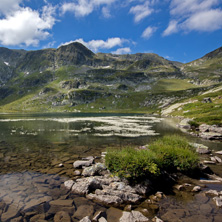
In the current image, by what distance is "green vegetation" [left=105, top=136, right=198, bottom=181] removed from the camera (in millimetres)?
13902

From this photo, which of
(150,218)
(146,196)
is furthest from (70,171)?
(150,218)

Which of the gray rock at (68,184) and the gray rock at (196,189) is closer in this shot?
the gray rock at (196,189)

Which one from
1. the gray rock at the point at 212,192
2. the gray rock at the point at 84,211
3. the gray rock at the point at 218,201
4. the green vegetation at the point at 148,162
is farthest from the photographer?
the green vegetation at the point at 148,162

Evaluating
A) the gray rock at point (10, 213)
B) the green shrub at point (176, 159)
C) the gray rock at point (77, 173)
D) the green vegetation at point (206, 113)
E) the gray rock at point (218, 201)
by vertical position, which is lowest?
the gray rock at point (77, 173)

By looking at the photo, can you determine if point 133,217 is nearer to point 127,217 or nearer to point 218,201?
point 127,217

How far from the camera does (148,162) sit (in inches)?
560

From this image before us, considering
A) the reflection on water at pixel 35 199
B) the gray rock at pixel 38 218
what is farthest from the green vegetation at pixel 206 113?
the gray rock at pixel 38 218

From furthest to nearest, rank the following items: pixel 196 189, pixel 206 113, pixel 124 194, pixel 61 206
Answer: pixel 206 113
pixel 196 189
pixel 124 194
pixel 61 206

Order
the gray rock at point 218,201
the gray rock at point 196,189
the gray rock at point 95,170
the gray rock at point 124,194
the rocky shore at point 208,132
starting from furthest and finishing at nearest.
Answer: the rocky shore at point 208,132 < the gray rock at point 95,170 < the gray rock at point 196,189 < the gray rock at point 124,194 < the gray rock at point 218,201

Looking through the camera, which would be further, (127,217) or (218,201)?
(218,201)

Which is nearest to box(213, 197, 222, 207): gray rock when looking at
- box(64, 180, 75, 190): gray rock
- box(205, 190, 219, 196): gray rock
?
box(205, 190, 219, 196): gray rock

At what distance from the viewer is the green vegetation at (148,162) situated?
547 inches

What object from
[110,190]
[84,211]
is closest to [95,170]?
[110,190]

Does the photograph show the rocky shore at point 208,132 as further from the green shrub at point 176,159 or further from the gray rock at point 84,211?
the gray rock at point 84,211
